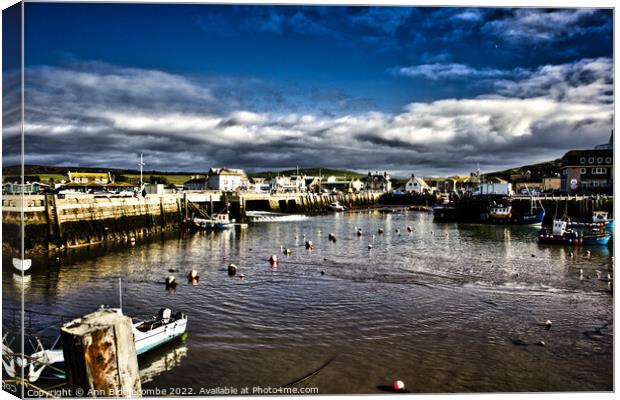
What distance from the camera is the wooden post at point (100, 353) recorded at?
3.84m

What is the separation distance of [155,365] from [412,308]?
619cm

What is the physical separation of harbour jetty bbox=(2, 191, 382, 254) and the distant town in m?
0.56

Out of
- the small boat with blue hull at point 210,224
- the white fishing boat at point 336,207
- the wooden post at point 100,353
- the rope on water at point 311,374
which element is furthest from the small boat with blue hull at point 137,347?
the white fishing boat at point 336,207

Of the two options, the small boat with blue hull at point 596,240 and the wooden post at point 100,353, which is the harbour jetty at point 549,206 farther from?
the wooden post at point 100,353

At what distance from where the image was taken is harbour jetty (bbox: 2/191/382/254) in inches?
242

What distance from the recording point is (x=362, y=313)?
11391mm

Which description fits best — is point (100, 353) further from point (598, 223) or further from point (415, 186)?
point (415, 186)

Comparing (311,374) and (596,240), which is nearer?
(311,374)

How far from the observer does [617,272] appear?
265 inches

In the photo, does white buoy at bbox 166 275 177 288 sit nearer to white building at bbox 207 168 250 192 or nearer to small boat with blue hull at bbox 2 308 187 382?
small boat with blue hull at bbox 2 308 187 382

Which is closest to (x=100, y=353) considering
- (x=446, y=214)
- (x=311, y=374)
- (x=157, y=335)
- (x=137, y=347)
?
(x=311, y=374)

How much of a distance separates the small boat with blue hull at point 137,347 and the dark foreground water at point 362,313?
0.26 meters

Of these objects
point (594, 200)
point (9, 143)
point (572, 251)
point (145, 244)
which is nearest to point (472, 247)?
point (572, 251)

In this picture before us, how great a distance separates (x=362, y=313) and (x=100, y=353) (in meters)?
8.17
